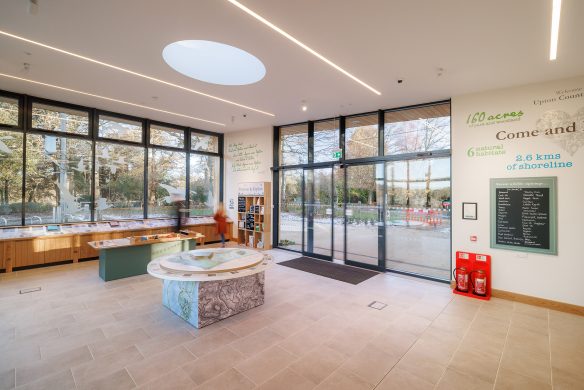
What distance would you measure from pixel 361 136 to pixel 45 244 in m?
7.48

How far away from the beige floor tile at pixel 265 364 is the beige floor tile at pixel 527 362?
2.27 meters

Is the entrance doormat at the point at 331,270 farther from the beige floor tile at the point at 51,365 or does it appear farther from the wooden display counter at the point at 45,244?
the wooden display counter at the point at 45,244

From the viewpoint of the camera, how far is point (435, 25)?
10.3 feet

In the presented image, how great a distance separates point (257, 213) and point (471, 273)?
5.49 metres

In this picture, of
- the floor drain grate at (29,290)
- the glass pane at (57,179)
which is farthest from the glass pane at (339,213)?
the glass pane at (57,179)

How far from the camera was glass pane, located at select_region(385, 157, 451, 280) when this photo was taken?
559 centimetres

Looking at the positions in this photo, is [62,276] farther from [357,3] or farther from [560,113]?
[560,113]

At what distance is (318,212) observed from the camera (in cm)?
748

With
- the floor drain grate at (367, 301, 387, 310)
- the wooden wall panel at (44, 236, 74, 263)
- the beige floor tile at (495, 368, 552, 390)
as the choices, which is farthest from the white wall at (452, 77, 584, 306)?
the wooden wall panel at (44, 236, 74, 263)

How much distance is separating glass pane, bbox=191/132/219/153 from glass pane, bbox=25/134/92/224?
2791mm

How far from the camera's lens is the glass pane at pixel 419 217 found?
18.3ft

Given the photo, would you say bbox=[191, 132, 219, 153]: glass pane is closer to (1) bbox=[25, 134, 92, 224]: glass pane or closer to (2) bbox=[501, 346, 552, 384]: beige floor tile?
(1) bbox=[25, 134, 92, 224]: glass pane

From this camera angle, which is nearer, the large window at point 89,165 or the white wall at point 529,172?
the white wall at point 529,172

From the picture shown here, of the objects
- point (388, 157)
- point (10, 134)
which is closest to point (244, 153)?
point (388, 157)
